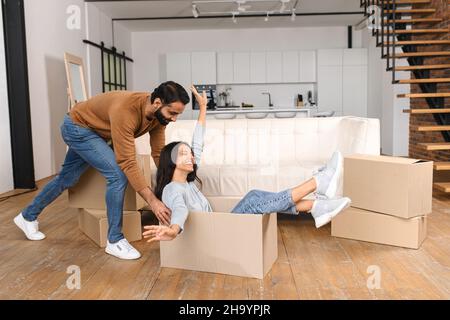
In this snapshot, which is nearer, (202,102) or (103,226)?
(202,102)

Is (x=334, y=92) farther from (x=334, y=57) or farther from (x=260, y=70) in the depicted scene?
(x=260, y=70)

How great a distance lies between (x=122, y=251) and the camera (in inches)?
104

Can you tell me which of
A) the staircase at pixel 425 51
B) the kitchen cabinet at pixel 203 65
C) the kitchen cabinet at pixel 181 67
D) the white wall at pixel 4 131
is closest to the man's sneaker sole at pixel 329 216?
the staircase at pixel 425 51

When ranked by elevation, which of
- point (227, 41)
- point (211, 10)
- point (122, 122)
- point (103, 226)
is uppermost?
point (211, 10)

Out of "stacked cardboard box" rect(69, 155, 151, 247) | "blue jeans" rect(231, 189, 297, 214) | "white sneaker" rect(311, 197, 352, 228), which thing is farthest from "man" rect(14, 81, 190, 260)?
"white sneaker" rect(311, 197, 352, 228)

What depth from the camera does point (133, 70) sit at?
10.5 metres

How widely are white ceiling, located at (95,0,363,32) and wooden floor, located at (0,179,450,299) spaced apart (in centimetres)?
557

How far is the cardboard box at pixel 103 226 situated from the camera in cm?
291

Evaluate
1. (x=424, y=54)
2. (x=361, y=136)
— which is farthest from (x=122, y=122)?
(x=424, y=54)

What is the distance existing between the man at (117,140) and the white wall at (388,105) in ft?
19.8

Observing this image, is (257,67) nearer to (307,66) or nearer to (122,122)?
(307,66)

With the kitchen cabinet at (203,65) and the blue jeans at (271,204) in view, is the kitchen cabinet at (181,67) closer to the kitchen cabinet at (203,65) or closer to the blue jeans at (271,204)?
the kitchen cabinet at (203,65)

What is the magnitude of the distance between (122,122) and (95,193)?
849mm

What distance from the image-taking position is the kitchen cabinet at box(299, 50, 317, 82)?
32.6 ft
